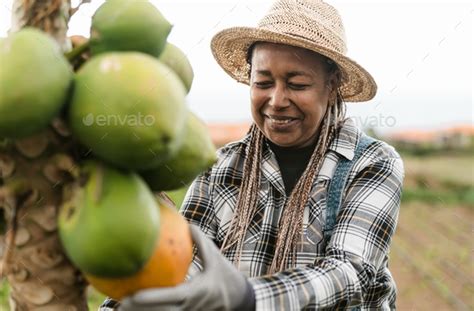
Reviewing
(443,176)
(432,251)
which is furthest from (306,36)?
(443,176)

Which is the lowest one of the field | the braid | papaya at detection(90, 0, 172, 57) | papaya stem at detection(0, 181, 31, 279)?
the field

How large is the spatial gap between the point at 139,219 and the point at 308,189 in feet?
4.73

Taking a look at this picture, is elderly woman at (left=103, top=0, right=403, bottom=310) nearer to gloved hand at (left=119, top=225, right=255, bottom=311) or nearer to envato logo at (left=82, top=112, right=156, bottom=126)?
gloved hand at (left=119, top=225, right=255, bottom=311)

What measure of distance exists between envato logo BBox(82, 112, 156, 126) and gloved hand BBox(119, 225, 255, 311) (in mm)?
314

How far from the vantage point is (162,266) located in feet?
3.97

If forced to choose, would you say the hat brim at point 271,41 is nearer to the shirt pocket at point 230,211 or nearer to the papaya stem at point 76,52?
the shirt pocket at point 230,211

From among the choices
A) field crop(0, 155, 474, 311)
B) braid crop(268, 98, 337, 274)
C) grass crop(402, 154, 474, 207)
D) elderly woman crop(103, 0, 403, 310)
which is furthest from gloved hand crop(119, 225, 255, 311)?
grass crop(402, 154, 474, 207)

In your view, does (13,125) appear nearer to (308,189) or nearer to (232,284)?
(232,284)

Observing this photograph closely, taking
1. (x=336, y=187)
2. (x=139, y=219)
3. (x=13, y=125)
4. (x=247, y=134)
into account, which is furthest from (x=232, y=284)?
(x=247, y=134)

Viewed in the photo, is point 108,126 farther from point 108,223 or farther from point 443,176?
point 443,176

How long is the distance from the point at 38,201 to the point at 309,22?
5.33 feet

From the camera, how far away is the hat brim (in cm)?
250

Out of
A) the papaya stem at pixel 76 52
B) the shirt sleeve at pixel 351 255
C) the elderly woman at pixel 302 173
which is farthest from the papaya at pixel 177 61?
the elderly woman at pixel 302 173

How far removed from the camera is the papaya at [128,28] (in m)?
1.21
